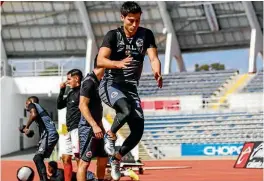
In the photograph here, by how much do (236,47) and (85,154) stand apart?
33361 millimetres

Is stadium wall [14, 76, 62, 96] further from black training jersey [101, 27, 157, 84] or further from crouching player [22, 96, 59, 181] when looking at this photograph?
black training jersey [101, 27, 157, 84]

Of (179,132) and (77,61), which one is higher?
(77,61)

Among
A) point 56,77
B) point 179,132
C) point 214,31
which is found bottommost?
point 179,132

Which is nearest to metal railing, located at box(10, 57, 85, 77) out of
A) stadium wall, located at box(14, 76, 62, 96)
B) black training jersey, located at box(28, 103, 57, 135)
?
stadium wall, located at box(14, 76, 62, 96)

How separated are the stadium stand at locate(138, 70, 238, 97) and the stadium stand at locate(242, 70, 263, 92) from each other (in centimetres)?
158

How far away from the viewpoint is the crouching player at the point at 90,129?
25.6 feet

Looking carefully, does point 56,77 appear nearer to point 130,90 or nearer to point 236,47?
point 236,47

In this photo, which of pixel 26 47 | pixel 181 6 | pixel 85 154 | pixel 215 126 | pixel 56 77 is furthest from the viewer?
pixel 26 47

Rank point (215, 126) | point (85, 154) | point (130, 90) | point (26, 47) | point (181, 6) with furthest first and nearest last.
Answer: point (26, 47) < point (181, 6) < point (215, 126) < point (85, 154) < point (130, 90)

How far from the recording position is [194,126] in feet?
93.5

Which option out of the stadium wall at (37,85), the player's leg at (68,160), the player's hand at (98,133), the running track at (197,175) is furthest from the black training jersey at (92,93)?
the stadium wall at (37,85)

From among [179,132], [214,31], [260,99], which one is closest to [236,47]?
[214,31]

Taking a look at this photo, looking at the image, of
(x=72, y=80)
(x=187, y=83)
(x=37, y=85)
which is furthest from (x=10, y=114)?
(x=72, y=80)

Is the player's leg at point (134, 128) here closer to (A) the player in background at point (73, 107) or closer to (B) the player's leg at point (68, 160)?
(A) the player in background at point (73, 107)
